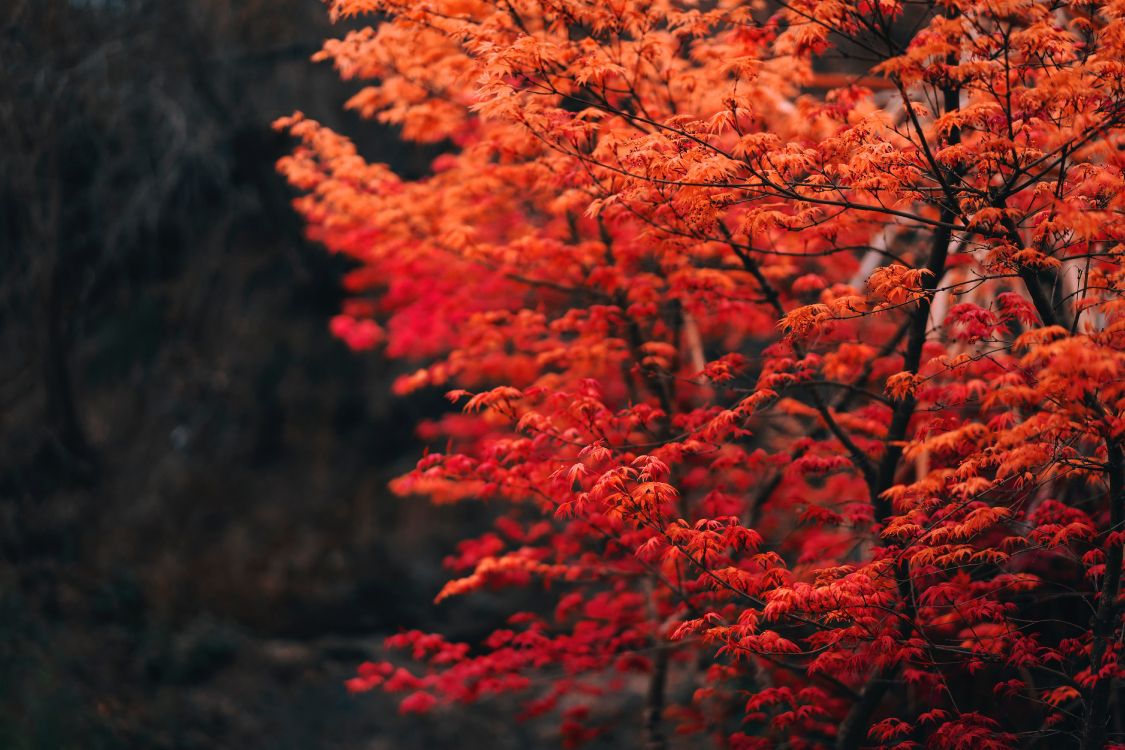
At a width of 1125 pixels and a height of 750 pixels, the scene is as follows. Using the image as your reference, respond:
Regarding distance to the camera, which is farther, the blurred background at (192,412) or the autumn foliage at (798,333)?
the blurred background at (192,412)

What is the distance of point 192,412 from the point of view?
1251 cm

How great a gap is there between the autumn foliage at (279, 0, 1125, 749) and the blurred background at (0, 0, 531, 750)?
3.73 metres

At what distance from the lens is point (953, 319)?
17.6 feet

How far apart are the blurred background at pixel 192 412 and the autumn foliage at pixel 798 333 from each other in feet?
12.2

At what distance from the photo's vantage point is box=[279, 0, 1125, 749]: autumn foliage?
181 inches

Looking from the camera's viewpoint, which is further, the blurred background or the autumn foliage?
the blurred background

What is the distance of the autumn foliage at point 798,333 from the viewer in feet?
15.1

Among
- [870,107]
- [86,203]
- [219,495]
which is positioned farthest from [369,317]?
[870,107]

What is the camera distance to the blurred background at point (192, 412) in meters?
10.0

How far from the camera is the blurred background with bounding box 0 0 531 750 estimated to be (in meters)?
10.0

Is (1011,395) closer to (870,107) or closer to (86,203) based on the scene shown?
(870,107)

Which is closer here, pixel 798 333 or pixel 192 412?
pixel 798 333

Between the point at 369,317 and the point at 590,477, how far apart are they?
883 centimetres

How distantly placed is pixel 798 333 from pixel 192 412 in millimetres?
10277
